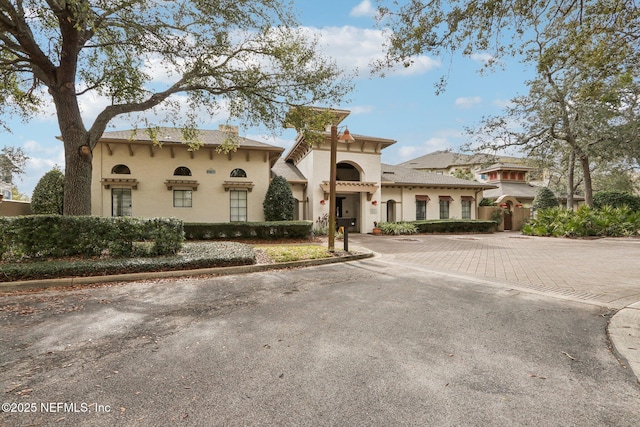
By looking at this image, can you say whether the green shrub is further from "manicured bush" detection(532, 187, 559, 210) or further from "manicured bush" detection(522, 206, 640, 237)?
"manicured bush" detection(532, 187, 559, 210)

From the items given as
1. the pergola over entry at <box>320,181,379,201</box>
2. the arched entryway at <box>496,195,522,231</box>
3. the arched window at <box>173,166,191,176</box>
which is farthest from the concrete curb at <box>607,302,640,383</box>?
the arched entryway at <box>496,195,522,231</box>

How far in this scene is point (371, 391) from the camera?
241cm

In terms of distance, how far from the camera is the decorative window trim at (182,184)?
640 inches

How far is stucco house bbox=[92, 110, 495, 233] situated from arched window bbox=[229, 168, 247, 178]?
6 cm

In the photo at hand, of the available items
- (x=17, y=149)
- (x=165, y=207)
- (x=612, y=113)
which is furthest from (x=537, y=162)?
(x=17, y=149)

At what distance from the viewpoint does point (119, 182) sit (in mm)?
15555

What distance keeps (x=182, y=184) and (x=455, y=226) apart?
18170 millimetres

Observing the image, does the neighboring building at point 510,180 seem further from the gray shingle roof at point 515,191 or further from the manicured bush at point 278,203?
the manicured bush at point 278,203

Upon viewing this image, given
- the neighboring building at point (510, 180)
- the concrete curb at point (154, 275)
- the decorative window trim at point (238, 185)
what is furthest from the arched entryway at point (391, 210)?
the neighboring building at point (510, 180)

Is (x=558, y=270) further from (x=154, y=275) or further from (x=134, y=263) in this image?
(x=134, y=263)

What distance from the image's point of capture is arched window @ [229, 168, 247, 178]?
17406mm

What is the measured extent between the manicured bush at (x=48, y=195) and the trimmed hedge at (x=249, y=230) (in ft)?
A: 20.7

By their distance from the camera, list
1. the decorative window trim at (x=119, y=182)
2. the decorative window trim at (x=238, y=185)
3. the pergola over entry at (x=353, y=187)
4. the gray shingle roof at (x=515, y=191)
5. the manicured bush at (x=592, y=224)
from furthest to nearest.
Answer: the gray shingle roof at (x=515, y=191)
the pergola over entry at (x=353, y=187)
the decorative window trim at (x=238, y=185)
the manicured bush at (x=592, y=224)
the decorative window trim at (x=119, y=182)

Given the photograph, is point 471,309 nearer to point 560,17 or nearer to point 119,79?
point 560,17
